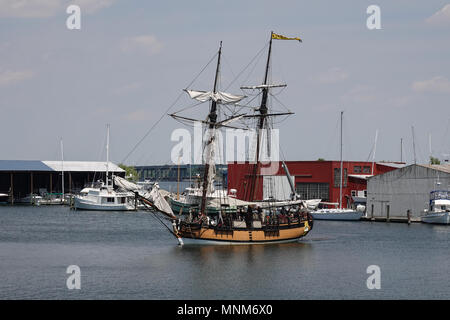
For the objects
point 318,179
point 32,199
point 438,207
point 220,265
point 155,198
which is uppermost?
point 318,179

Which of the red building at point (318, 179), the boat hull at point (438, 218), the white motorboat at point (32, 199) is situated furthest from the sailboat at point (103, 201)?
the boat hull at point (438, 218)

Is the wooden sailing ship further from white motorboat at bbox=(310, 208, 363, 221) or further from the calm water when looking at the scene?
white motorboat at bbox=(310, 208, 363, 221)

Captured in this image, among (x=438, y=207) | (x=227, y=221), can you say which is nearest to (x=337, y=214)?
(x=438, y=207)

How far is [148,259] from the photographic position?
2596 inches

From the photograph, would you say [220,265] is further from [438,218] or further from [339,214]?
[339,214]

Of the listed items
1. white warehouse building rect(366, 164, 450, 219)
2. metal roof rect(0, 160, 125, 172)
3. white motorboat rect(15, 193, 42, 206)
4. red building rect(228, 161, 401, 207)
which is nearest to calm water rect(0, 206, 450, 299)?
white warehouse building rect(366, 164, 450, 219)

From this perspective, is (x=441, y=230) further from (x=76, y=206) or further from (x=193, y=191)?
(x=76, y=206)

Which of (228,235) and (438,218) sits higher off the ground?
(228,235)

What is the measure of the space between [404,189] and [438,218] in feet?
26.9

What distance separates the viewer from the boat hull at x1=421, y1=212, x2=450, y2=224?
10725cm

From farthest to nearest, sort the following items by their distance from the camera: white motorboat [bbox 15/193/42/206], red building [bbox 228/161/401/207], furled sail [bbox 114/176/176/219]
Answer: white motorboat [bbox 15/193/42/206], red building [bbox 228/161/401/207], furled sail [bbox 114/176/176/219]

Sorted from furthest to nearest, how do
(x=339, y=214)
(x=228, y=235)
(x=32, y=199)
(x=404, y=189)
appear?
(x=32, y=199) → (x=339, y=214) → (x=404, y=189) → (x=228, y=235)

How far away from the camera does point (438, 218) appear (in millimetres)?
108000
